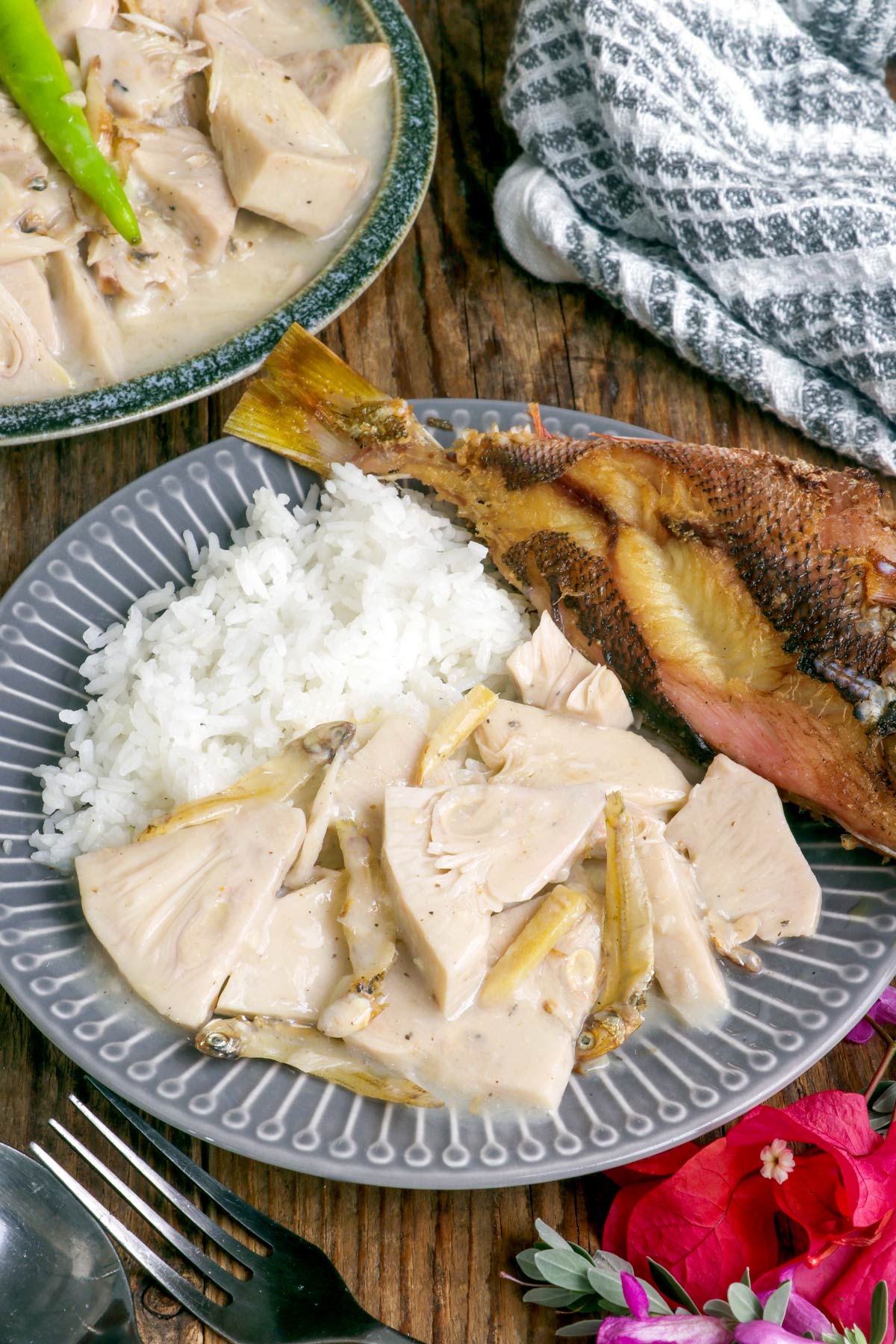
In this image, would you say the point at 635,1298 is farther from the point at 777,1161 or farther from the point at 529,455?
the point at 529,455

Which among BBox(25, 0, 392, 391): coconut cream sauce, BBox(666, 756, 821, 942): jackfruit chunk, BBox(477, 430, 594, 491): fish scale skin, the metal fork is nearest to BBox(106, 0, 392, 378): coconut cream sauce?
BBox(25, 0, 392, 391): coconut cream sauce

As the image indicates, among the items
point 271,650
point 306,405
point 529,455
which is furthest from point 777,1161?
point 306,405

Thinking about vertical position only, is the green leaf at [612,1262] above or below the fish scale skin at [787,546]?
below

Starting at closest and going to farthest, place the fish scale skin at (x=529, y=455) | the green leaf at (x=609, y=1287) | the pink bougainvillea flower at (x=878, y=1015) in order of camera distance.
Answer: the green leaf at (x=609, y=1287) < the pink bougainvillea flower at (x=878, y=1015) < the fish scale skin at (x=529, y=455)

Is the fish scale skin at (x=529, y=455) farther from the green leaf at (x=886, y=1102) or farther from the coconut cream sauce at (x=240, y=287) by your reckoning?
the green leaf at (x=886, y=1102)

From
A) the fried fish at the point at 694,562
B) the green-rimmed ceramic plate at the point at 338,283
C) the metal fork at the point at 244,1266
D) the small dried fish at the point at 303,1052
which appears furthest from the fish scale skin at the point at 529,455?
the metal fork at the point at 244,1266

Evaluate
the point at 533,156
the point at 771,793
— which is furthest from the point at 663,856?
the point at 533,156

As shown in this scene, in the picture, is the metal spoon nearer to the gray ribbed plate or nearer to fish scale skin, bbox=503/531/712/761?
the gray ribbed plate
